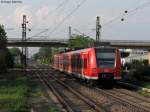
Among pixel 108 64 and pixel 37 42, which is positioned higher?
pixel 37 42

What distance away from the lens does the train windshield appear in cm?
3259

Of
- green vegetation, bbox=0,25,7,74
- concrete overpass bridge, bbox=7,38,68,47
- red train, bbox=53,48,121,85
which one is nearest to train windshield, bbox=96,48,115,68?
red train, bbox=53,48,121,85

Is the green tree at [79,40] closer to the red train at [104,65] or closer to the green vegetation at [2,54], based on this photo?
the green vegetation at [2,54]

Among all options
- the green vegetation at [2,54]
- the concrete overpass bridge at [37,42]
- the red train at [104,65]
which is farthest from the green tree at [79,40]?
the red train at [104,65]

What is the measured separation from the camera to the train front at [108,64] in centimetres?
3234

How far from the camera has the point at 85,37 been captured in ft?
337

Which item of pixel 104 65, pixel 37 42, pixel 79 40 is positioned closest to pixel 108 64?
pixel 104 65

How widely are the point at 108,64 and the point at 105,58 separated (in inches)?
17.7

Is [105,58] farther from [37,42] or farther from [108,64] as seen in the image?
[37,42]

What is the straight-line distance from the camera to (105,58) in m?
32.7

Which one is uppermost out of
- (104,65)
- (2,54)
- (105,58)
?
(2,54)

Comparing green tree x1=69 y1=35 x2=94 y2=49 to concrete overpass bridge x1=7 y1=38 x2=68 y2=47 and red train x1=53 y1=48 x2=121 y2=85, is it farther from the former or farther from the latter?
red train x1=53 y1=48 x2=121 y2=85

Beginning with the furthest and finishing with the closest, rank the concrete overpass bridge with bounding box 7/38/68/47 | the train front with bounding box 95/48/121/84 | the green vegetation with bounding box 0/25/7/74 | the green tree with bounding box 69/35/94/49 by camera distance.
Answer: the concrete overpass bridge with bounding box 7/38/68/47 < the green tree with bounding box 69/35/94/49 < the green vegetation with bounding box 0/25/7/74 < the train front with bounding box 95/48/121/84

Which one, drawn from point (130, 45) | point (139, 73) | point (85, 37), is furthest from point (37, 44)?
point (139, 73)
